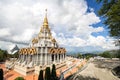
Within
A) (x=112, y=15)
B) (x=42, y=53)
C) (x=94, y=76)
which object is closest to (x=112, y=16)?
(x=112, y=15)

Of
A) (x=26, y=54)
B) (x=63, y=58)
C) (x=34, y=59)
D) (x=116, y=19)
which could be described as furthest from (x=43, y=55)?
(x=116, y=19)

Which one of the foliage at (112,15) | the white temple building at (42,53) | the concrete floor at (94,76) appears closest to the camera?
the foliage at (112,15)

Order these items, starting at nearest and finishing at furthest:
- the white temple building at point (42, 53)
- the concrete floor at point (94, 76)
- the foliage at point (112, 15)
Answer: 1. the foliage at point (112, 15)
2. the concrete floor at point (94, 76)
3. the white temple building at point (42, 53)

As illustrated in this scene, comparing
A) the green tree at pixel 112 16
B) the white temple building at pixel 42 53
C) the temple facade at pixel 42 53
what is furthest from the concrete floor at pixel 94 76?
the temple facade at pixel 42 53

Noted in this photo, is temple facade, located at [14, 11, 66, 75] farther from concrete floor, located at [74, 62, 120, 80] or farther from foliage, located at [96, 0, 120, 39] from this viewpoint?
foliage, located at [96, 0, 120, 39]

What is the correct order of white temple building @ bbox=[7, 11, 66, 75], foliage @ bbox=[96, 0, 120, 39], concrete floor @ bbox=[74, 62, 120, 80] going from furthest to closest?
white temple building @ bbox=[7, 11, 66, 75]
concrete floor @ bbox=[74, 62, 120, 80]
foliage @ bbox=[96, 0, 120, 39]

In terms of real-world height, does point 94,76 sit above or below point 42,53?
below

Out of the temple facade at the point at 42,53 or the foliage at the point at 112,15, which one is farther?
the temple facade at the point at 42,53

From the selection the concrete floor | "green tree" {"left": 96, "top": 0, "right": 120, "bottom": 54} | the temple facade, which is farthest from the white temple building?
"green tree" {"left": 96, "top": 0, "right": 120, "bottom": 54}

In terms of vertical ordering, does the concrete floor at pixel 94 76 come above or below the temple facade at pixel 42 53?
below

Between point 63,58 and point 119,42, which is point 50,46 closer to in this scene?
point 63,58

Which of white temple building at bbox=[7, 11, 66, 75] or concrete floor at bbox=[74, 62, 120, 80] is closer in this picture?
concrete floor at bbox=[74, 62, 120, 80]

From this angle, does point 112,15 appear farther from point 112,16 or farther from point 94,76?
point 94,76

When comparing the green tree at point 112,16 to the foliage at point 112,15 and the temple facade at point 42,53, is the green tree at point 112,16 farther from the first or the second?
the temple facade at point 42,53
